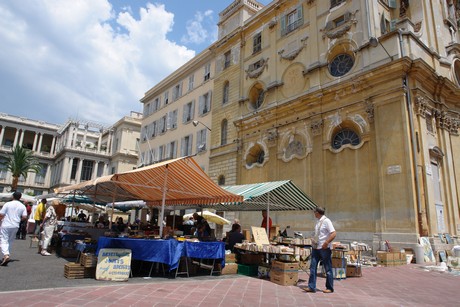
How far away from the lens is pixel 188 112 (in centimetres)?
2788

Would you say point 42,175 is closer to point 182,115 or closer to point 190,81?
point 182,115

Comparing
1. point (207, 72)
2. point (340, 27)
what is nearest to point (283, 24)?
point (340, 27)

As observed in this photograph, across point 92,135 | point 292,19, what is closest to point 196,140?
point 292,19

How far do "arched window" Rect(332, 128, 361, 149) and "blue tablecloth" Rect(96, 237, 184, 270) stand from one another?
34.8 ft

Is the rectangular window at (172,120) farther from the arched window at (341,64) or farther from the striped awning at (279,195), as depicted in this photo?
the striped awning at (279,195)

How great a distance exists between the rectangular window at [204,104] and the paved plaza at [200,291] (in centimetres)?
1807

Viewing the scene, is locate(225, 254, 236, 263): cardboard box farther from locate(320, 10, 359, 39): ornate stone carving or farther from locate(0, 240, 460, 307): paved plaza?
locate(320, 10, 359, 39): ornate stone carving

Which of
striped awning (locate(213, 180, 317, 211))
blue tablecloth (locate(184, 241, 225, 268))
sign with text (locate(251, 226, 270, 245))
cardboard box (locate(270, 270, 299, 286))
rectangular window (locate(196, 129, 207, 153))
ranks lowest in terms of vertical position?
cardboard box (locate(270, 270, 299, 286))

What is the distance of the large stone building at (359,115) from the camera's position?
44.4 ft

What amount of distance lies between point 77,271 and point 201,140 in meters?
18.7

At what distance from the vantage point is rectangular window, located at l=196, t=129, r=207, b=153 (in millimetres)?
24703

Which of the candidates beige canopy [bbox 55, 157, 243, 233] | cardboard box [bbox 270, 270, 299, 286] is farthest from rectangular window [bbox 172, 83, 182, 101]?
cardboard box [bbox 270, 270, 299, 286]

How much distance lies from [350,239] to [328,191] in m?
2.40

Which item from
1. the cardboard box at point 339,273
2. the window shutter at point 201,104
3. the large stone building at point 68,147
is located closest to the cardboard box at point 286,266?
the cardboard box at point 339,273
